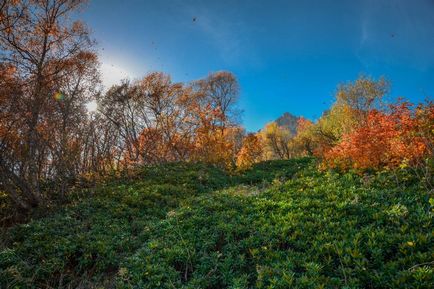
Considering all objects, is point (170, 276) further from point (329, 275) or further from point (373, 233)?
point (373, 233)

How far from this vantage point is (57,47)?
13.5 m

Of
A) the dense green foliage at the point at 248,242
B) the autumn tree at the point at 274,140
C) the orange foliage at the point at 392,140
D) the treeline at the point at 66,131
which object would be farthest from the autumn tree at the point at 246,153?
the autumn tree at the point at 274,140

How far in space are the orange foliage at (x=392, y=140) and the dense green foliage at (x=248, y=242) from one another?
710mm

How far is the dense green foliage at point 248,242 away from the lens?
18.7 feet

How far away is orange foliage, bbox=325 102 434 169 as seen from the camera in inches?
382

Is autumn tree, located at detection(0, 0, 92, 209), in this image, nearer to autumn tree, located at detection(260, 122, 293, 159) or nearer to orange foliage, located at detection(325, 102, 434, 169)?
orange foliage, located at detection(325, 102, 434, 169)

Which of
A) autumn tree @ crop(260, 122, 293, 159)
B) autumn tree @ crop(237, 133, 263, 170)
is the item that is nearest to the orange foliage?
autumn tree @ crop(237, 133, 263, 170)

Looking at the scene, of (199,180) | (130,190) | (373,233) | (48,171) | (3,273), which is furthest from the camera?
(199,180)

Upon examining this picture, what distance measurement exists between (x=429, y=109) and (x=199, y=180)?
12.6m

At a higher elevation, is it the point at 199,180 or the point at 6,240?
the point at 199,180

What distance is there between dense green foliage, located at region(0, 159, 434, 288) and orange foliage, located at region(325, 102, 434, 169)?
0.71 metres

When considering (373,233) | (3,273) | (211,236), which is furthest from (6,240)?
(373,233)

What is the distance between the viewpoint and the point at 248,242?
723cm

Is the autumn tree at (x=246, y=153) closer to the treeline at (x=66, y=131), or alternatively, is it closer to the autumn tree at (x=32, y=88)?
the treeline at (x=66, y=131)
